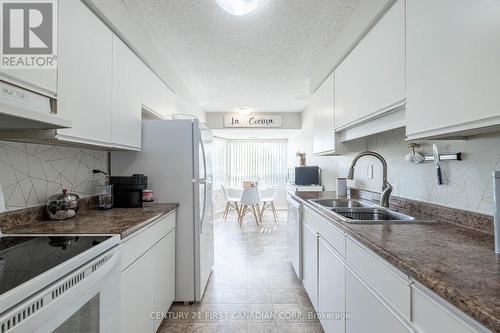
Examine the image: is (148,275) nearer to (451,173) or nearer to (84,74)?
(84,74)

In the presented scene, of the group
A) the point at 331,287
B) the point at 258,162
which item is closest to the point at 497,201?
the point at 331,287

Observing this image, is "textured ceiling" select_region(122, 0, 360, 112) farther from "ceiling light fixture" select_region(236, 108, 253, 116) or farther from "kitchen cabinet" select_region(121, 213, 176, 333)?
"kitchen cabinet" select_region(121, 213, 176, 333)

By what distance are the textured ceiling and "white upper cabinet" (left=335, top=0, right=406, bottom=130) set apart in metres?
0.48

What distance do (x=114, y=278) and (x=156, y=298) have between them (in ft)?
2.33

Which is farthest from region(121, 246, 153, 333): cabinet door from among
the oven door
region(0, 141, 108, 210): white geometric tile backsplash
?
region(0, 141, 108, 210): white geometric tile backsplash

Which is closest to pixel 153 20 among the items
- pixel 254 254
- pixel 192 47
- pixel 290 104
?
pixel 192 47

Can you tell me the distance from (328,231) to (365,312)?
0.55 metres

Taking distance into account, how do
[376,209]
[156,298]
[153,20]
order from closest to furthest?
1. [156,298]
2. [376,209]
3. [153,20]

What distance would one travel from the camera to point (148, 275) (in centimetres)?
157

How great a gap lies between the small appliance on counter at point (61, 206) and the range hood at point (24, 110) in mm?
502

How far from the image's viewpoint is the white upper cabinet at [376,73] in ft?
4.22

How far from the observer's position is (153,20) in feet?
6.73

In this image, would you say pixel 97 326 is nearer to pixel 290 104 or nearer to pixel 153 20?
pixel 153 20

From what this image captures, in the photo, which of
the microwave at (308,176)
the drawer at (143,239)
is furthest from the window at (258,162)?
the drawer at (143,239)
